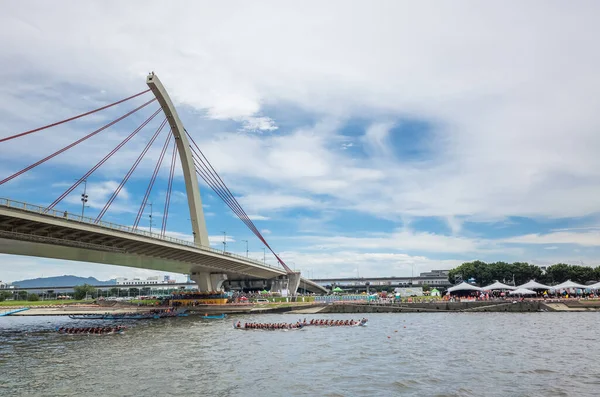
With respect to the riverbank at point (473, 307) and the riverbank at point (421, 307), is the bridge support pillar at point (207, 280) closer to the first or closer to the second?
the riverbank at point (421, 307)

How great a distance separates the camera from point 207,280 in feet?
290

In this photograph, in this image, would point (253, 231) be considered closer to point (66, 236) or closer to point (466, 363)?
point (66, 236)

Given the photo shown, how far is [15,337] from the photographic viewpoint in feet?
147

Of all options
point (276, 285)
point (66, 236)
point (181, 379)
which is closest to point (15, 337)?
point (66, 236)

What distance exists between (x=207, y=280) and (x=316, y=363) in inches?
2562

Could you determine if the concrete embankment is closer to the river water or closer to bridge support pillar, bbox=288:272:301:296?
the river water

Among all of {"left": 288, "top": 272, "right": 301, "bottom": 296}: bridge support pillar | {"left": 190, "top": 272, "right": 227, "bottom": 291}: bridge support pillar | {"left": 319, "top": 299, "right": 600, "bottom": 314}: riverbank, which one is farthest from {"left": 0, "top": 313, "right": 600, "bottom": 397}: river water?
{"left": 288, "top": 272, "right": 301, "bottom": 296}: bridge support pillar

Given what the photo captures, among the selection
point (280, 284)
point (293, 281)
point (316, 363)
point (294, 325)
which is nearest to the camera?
point (316, 363)

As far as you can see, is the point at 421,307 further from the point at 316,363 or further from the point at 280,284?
the point at 280,284

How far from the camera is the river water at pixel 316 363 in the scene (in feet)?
67.5

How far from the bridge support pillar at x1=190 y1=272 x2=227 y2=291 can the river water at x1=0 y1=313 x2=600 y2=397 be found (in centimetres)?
4393

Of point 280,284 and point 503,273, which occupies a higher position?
point 503,273

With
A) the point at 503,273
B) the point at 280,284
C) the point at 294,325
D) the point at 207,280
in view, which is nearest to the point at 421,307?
the point at 294,325

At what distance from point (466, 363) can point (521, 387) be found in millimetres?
5698
